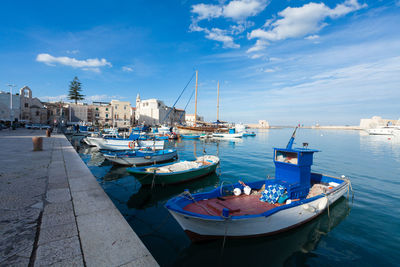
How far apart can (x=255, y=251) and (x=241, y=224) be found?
48.7 inches

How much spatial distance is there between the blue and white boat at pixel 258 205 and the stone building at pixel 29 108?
68.5m

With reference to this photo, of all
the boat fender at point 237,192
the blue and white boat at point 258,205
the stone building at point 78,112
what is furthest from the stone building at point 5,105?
the boat fender at point 237,192

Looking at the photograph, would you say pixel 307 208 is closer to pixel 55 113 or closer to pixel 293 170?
pixel 293 170

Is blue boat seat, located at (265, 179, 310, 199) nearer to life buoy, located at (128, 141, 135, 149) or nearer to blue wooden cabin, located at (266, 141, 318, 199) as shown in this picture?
blue wooden cabin, located at (266, 141, 318, 199)

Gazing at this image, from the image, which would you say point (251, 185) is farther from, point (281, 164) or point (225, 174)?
point (225, 174)

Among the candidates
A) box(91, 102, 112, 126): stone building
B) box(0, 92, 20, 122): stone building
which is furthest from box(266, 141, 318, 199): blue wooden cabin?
box(91, 102, 112, 126): stone building

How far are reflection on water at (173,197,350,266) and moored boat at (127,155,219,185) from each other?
5946 millimetres

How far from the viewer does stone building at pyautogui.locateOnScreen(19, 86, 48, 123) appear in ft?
177

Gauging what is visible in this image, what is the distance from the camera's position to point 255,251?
6398mm

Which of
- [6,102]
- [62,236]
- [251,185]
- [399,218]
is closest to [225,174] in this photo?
[251,185]

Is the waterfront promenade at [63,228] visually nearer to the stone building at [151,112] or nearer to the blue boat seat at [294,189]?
the blue boat seat at [294,189]

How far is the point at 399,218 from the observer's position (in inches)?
366

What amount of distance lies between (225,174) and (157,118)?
78055mm

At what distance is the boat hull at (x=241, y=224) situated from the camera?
6.04 m
